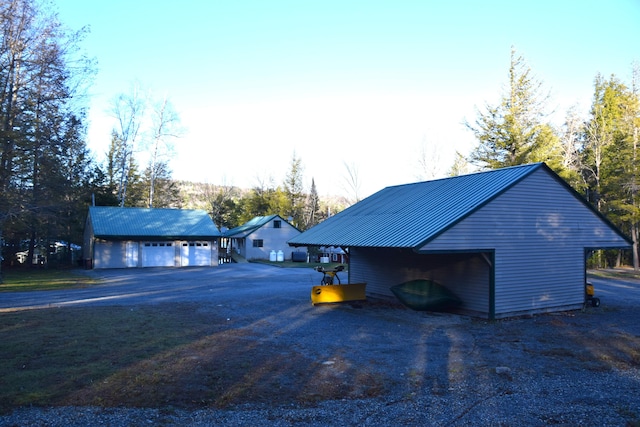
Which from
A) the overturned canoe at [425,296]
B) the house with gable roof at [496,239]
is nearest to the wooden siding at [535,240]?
the house with gable roof at [496,239]

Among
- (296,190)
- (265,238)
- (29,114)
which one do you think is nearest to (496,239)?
(29,114)

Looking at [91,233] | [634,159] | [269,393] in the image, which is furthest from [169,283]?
[634,159]

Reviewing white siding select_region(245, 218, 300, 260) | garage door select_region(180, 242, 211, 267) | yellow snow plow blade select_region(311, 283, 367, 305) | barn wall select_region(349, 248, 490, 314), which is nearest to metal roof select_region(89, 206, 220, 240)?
garage door select_region(180, 242, 211, 267)

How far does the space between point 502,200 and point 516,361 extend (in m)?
6.63

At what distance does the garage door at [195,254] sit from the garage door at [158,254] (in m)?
0.83

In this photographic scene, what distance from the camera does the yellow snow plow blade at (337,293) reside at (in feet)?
56.2

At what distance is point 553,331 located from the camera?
12766mm

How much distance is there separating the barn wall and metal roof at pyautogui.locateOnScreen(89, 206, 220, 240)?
68.6 ft

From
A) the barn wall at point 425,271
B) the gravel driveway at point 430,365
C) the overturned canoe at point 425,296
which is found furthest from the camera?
the overturned canoe at point 425,296

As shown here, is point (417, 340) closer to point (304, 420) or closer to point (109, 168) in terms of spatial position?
point (304, 420)

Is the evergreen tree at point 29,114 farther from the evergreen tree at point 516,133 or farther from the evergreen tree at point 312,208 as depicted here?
the evergreen tree at point 312,208

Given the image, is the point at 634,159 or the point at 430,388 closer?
the point at 430,388

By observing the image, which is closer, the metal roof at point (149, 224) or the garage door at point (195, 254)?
the metal roof at point (149, 224)

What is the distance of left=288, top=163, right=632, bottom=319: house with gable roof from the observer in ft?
47.0
